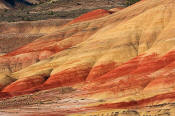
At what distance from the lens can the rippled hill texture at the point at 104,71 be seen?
67.1 metres

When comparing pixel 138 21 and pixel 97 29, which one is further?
pixel 97 29

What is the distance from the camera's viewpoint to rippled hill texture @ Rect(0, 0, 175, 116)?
A: 220 feet

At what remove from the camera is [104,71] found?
85.5 m

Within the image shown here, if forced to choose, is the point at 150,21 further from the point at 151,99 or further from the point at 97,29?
the point at 151,99

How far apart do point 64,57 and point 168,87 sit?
97.2 feet

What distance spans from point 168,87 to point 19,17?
412 feet

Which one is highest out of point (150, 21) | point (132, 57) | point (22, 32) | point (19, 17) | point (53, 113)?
point (19, 17)

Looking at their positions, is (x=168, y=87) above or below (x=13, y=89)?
below

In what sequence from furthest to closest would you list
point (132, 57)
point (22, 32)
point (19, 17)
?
point (19, 17) < point (22, 32) < point (132, 57)

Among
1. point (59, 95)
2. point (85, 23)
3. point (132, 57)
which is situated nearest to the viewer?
point (59, 95)

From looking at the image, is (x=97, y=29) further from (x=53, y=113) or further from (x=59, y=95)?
(x=53, y=113)

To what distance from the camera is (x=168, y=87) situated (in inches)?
2689

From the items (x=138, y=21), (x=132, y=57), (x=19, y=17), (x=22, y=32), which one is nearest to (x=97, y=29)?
(x=138, y=21)

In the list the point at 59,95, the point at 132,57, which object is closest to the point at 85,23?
the point at 132,57
